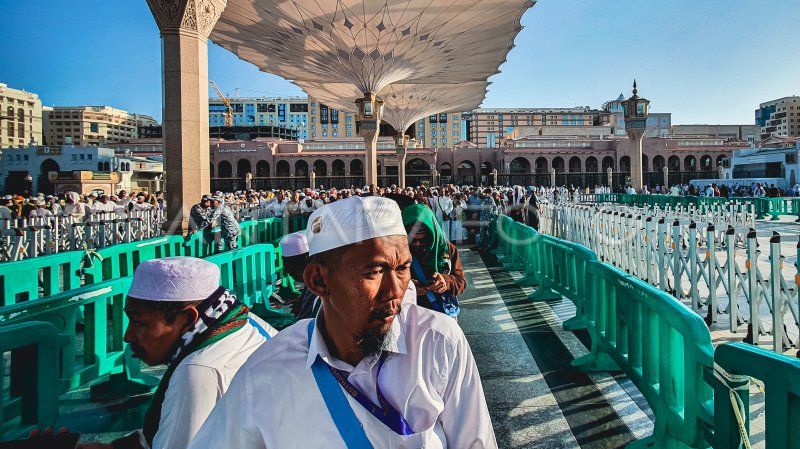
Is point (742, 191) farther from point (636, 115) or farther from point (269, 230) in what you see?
point (269, 230)

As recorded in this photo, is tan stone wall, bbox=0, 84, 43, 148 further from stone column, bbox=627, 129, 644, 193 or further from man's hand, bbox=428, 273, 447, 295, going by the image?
man's hand, bbox=428, 273, 447, 295

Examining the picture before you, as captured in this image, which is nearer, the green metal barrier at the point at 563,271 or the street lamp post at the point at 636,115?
the green metal barrier at the point at 563,271

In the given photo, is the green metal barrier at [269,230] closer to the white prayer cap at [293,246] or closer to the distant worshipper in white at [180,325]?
the white prayer cap at [293,246]

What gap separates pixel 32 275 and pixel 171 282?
4074 mm

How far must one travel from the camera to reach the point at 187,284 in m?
2.11

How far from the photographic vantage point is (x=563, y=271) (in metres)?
6.92

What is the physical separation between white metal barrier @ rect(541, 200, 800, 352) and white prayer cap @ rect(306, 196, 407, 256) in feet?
17.0

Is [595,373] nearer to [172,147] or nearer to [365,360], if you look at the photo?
[365,360]

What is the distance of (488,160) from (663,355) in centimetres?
5806

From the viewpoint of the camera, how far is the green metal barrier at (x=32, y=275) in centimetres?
479

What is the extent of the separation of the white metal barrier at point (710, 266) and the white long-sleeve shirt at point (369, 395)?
4.94 m

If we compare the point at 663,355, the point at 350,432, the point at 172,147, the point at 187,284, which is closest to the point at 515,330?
the point at 663,355

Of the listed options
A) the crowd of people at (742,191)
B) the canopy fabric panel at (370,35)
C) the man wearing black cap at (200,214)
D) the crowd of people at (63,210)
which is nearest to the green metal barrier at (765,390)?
the man wearing black cap at (200,214)

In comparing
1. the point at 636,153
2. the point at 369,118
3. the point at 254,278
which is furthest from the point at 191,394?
the point at 636,153
